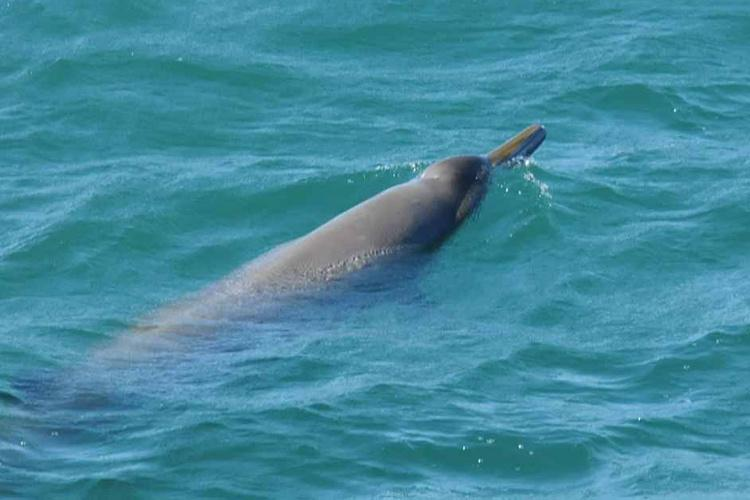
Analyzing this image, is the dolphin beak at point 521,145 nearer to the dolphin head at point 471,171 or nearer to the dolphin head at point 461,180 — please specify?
the dolphin head at point 471,171

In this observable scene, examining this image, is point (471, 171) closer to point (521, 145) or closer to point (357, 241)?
point (521, 145)

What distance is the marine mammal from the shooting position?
1488 centimetres

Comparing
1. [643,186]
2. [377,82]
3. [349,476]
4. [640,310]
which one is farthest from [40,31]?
[349,476]

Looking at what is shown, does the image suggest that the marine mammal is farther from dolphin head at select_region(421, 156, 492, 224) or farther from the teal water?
the teal water

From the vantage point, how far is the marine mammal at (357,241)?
14.9 meters

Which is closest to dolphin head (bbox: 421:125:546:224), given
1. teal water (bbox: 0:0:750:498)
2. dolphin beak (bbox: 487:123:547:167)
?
dolphin beak (bbox: 487:123:547:167)

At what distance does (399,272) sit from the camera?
15398mm

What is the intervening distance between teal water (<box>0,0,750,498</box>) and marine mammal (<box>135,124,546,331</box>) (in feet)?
0.92

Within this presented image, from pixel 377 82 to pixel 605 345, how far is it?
682 centimetres

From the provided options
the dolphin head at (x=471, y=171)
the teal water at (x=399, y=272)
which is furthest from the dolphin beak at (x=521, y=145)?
the teal water at (x=399, y=272)

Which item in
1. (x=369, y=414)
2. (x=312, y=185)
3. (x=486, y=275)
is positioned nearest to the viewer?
(x=369, y=414)

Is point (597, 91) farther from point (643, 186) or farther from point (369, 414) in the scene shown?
point (369, 414)

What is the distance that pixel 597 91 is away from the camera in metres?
20.3

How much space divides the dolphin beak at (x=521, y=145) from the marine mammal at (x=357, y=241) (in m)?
0.21
